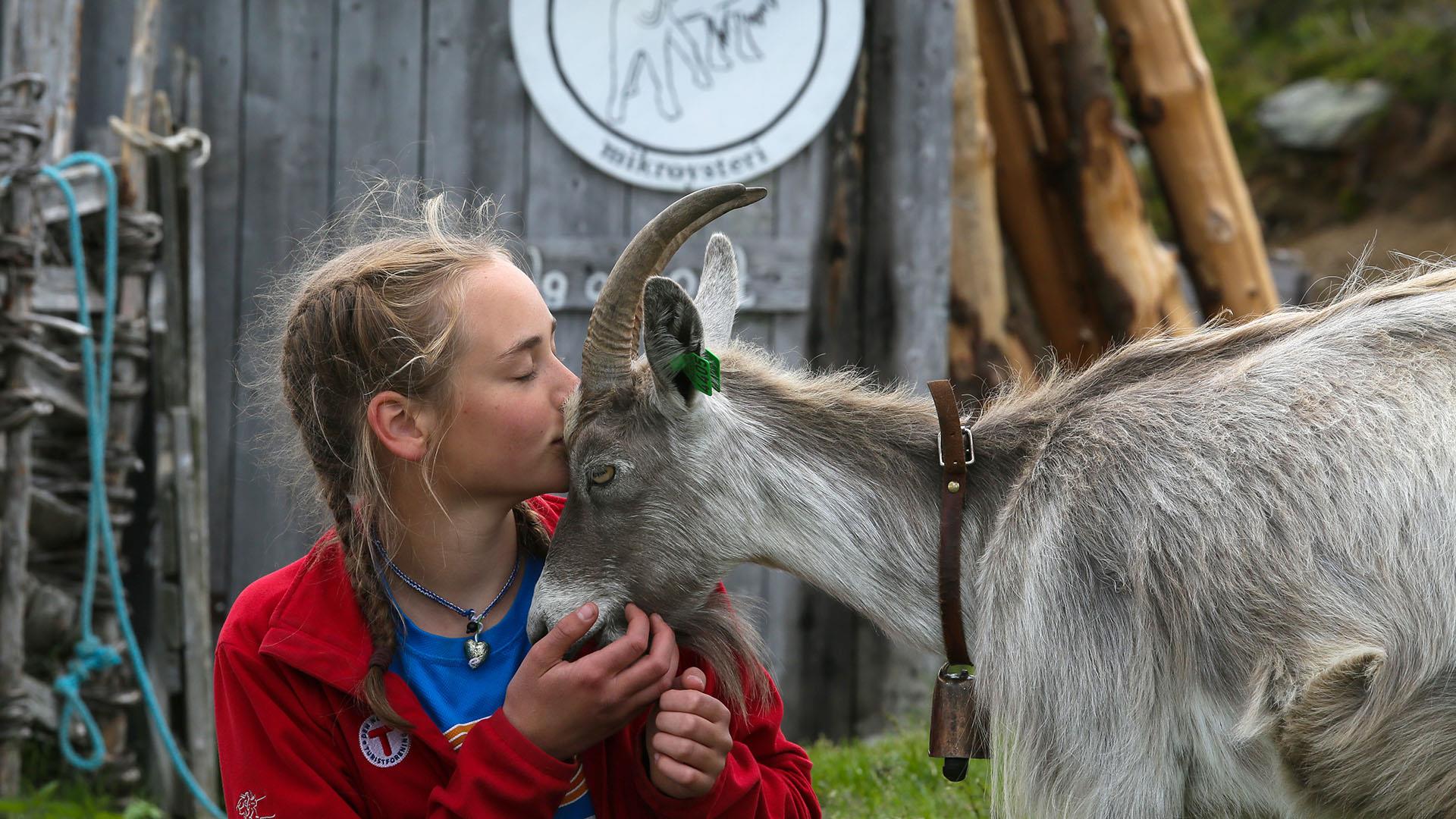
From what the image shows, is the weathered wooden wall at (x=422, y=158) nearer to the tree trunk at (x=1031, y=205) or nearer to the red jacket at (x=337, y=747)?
A: the tree trunk at (x=1031, y=205)

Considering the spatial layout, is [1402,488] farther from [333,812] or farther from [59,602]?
[59,602]

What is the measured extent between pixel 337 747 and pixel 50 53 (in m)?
3.69

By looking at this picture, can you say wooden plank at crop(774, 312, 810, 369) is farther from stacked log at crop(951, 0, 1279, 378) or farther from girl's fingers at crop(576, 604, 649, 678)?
girl's fingers at crop(576, 604, 649, 678)

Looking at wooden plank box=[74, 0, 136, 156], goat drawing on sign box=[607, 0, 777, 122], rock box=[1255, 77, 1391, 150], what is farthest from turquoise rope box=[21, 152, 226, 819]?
rock box=[1255, 77, 1391, 150]

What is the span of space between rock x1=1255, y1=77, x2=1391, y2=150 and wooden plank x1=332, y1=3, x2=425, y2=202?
1129 cm

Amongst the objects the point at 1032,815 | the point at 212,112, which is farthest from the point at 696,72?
the point at 1032,815

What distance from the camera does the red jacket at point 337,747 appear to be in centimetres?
252

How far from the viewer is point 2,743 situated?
4426 millimetres

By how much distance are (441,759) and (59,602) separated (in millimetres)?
3011

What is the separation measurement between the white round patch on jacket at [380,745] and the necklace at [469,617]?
21 cm

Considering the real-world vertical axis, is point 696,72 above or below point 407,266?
above

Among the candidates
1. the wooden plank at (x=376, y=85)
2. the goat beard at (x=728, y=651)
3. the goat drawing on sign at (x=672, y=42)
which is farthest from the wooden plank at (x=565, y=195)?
the goat beard at (x=728, y=651)

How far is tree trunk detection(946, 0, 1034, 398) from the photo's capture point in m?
6.47

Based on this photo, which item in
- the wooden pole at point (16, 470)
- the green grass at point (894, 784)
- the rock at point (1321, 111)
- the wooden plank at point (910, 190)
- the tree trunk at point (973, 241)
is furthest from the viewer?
the rock at point (1321, 111)
